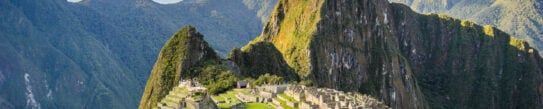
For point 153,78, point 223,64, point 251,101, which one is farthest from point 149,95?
point 251,101

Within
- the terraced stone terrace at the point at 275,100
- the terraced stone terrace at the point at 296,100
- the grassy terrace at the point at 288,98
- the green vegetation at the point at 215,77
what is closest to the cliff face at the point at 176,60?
the green vegetation at the point at 215,77

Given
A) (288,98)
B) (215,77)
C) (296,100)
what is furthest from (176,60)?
(296,100)

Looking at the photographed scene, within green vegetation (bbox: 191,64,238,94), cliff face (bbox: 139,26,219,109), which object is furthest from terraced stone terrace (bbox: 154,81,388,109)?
cliff face (bbox: 139,26,219,109)

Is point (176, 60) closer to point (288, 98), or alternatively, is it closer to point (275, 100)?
point (288, 98)

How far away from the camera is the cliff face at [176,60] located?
128 m

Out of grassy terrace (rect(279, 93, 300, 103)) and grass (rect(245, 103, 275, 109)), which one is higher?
grassy terrace (rect(279, 93, 300, 103))

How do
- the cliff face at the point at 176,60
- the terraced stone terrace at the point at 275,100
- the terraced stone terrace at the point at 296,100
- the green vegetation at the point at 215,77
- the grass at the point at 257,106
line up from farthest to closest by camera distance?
the cliff face at the point at 176,60 < the green vegetation at the point at 215,77 < the grass at the point at 257,106 < the terraced stone terrace at the point at 296,100 < the terraced stone terrace at the point at 275,100

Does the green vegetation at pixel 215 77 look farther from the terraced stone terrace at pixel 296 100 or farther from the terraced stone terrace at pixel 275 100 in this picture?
the terraced stone terrace at pixel 275 100

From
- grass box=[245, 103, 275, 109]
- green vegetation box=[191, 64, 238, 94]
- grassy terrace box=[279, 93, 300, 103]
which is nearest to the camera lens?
grass box=[245, 103, 275, 109]

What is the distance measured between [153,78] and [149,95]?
757 centimetres

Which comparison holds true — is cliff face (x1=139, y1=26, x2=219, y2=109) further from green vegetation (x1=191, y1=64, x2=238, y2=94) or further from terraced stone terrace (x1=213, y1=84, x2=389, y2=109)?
terraced stone terrace (x1=213, y1=84, x2=389, y2=109)

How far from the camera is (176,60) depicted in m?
134

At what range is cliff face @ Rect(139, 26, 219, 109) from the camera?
128 m

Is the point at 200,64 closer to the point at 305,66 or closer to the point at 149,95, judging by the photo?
the point at 149,95
